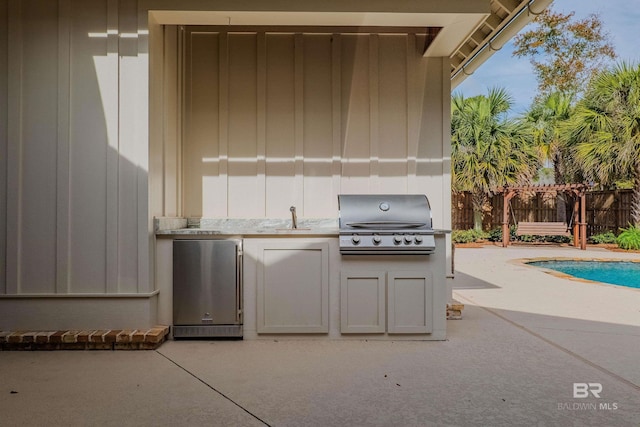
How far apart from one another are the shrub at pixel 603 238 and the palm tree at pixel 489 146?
8.18ft

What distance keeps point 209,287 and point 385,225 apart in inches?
58.2

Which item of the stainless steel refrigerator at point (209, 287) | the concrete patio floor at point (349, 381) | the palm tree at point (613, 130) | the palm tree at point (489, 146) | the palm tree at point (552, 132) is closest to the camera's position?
the concrete patio floor at point (349, 381)

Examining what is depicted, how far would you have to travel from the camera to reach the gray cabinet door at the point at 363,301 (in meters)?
3.54

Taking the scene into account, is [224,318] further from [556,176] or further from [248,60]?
[556,176]

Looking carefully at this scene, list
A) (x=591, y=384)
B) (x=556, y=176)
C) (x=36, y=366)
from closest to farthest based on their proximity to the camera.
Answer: (x=591, y=384) → (x=36, y=366) → (x=556, y=176)

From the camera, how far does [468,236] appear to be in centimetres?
1340

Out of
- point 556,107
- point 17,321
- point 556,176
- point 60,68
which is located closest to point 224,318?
point 17,321

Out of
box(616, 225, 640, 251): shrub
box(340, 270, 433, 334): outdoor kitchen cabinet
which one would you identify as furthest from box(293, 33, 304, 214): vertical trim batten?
box(616, 225, 640, 251): shrub

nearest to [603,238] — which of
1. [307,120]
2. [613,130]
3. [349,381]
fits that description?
[613,130]

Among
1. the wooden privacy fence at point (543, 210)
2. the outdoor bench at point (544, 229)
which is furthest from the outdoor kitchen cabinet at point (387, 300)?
the wooden privacy fence at point (543, 210)

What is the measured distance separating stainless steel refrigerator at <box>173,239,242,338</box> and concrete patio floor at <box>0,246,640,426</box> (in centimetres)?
17

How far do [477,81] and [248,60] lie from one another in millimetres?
38887

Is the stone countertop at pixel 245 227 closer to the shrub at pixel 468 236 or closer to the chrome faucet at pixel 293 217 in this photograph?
the chrome faucet at pixel 293 217

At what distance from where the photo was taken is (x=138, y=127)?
3.43 meters
